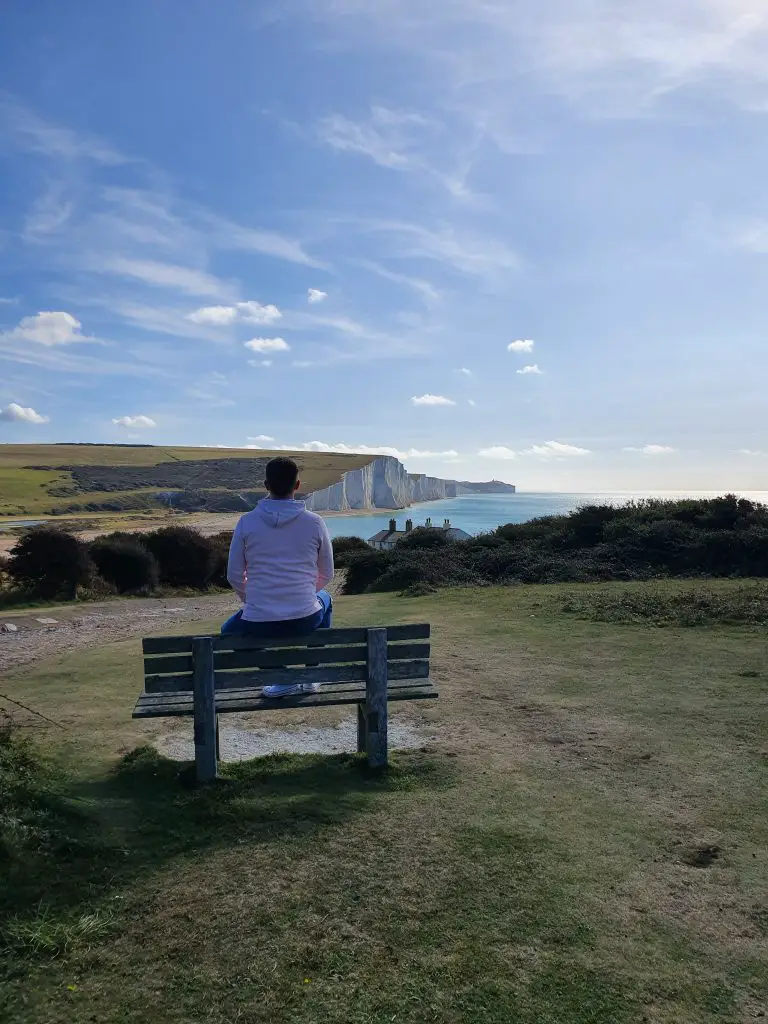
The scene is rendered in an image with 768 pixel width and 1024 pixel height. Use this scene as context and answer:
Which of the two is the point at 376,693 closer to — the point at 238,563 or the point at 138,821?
the point at 238,563

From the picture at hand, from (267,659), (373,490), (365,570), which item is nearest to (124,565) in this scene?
(365,570)

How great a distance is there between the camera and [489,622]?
35.2 ft

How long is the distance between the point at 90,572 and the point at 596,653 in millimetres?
13092

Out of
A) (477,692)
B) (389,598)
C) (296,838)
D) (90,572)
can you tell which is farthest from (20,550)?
(296,838)

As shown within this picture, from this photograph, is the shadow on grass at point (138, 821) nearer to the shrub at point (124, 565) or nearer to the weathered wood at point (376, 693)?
the weathered wood at point (376, 693)

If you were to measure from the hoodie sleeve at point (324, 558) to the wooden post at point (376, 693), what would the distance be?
0.50 meters

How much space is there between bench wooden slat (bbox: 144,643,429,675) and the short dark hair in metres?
1.00

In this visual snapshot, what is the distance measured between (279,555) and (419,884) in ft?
6.94

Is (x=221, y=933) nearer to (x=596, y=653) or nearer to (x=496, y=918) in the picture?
(x=496, y=918)

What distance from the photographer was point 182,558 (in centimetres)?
2053

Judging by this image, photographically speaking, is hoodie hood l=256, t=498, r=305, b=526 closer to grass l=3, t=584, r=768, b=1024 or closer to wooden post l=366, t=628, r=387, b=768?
wooden post l=366, t=628, r=387, b=768

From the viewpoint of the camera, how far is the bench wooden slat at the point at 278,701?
432 cm

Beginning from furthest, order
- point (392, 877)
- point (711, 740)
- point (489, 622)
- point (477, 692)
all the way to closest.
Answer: point (489, 622)
point (477, 692)
point (711, 740)
point (392, 877)

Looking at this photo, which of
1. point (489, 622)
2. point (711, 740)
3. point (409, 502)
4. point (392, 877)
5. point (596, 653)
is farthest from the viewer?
point (409, 502)
